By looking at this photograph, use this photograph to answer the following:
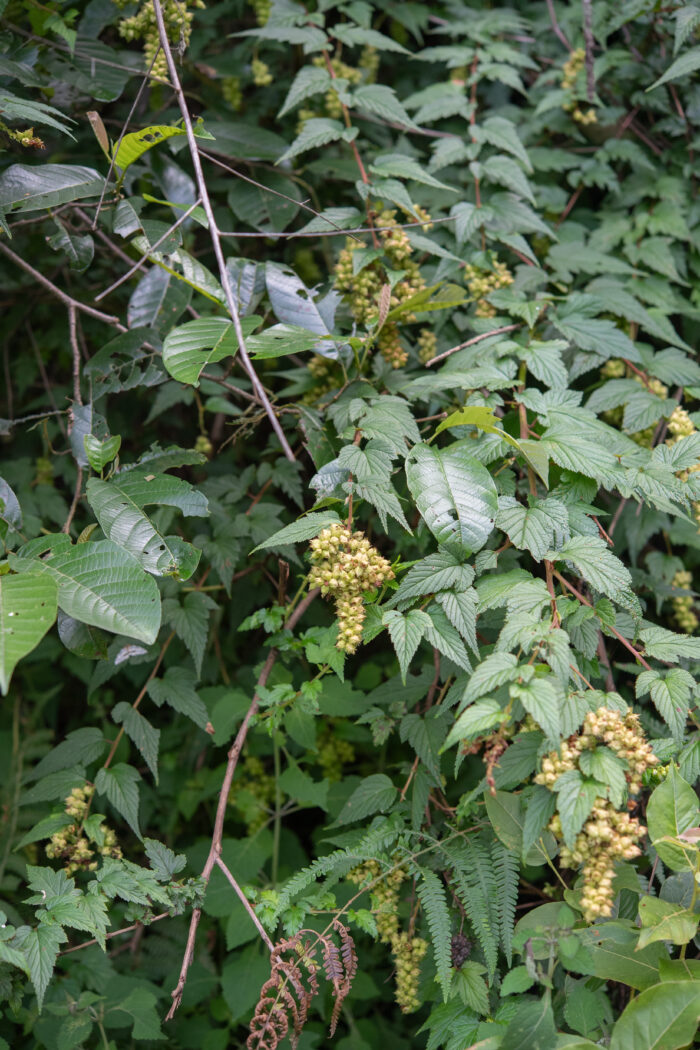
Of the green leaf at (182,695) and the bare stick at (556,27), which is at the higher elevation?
the bare stick at (556,27)

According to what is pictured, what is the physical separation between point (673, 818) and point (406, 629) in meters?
0.53

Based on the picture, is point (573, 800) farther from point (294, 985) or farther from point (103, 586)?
point (103, 586)

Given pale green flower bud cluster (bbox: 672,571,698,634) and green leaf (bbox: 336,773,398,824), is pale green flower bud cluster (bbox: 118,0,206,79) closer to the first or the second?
green leaf (bbox: 336,773,398,824)

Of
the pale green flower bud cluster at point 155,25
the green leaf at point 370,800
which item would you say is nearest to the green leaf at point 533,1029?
the green leaf at point 370,800

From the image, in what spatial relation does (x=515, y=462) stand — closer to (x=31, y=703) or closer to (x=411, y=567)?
(x=411, y=567)

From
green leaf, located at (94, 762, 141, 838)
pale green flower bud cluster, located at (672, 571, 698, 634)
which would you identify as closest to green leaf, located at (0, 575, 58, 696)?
green leaf, located at (94, 762, 141, 838)

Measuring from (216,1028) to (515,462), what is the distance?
1832mm

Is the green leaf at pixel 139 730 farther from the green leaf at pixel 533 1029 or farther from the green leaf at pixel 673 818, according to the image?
the green leaf at pixel 673 818

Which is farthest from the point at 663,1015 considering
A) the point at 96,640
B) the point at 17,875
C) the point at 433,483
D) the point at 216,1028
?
the point at 17,875

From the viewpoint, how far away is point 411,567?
1477mm

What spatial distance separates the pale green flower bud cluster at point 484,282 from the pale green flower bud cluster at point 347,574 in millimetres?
1000

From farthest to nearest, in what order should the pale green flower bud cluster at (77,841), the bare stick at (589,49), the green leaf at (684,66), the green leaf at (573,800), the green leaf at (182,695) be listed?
the bare stick at (589,49) → the green leaf at (684,66) → the green leaf at (182,695) → the pale green flower bud cluster at (77,841) → the green leaf at (573,800)

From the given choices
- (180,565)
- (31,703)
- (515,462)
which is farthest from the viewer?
(31,703)

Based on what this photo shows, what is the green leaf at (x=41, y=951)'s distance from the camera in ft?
4.48
